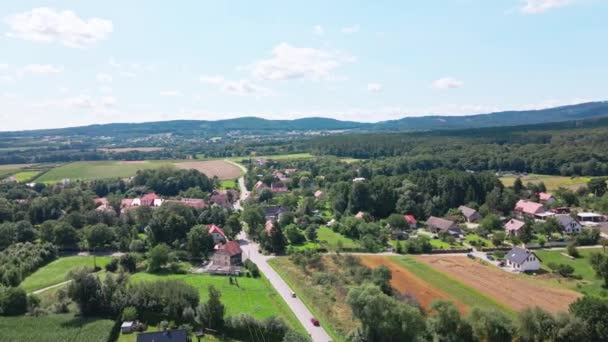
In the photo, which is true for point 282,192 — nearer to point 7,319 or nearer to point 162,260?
point 162,260

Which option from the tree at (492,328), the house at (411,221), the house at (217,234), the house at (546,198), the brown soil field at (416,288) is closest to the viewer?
the tree at (492,328)

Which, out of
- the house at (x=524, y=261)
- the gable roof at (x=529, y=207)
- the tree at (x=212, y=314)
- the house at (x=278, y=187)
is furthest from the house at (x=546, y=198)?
the tree at (x=212, y=314)

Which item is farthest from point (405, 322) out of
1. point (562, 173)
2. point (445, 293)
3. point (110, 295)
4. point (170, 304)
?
point (562, 173)

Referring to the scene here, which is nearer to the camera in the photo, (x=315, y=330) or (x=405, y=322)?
(x=405, y=322)

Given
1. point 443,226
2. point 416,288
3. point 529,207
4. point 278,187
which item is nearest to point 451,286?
point 416,288

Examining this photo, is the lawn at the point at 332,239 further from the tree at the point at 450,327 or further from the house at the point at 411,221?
the tree at the point at 450,327

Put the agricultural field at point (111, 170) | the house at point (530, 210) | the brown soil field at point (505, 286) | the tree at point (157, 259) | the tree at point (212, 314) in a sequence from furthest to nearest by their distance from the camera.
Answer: the agricultural field at point (111, 170)
the house at point (530, 210)
the tree at point (157, 259)
the brown soil field at point (505, 286)
the tree at point (212, 314)
